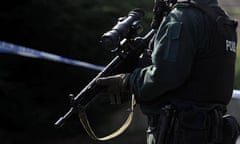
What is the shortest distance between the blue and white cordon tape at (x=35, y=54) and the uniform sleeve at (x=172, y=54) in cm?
359

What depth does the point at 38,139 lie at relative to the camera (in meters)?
7.43

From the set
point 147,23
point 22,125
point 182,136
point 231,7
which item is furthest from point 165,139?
point 231,7

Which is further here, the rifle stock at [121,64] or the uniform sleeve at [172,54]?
the rifle stock at [121,64]

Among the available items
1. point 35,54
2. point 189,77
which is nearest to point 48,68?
point 35,54

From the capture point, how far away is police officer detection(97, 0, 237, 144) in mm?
3641

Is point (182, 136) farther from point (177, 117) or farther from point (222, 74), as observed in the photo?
point (222, 74)

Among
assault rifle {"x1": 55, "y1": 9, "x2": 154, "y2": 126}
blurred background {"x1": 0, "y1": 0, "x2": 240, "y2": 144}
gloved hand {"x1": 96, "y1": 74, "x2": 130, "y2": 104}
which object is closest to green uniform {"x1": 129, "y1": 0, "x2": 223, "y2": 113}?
gloved hand {"x1": 96, "y1": 74, "x2": 130, "y2": 104}

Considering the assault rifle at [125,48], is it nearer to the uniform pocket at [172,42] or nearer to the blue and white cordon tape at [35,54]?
the uniform pocket at [172,42]

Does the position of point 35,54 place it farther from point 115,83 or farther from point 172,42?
point 172,42

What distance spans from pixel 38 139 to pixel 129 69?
351 centimetres

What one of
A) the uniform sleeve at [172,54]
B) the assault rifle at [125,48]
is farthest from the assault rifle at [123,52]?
the uniform sleeve at [172,54]

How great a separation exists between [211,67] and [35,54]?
377 centimetres

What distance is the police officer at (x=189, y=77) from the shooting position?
364 centimetres

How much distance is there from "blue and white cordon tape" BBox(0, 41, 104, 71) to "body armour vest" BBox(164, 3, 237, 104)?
3609mm
